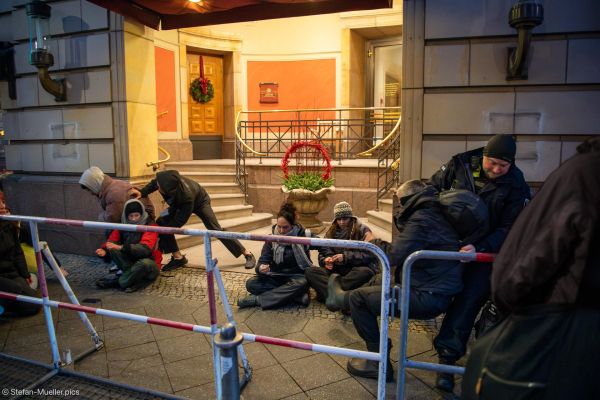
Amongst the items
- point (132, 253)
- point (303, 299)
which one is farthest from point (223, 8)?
point (303, 299)

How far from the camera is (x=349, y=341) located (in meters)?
4.09

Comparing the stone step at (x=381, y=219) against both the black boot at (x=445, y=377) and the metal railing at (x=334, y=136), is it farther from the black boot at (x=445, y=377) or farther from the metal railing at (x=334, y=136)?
the black boot at (x=445, y=377)

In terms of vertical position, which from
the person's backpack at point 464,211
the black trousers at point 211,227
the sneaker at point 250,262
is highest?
the person's backpack at point 464,211

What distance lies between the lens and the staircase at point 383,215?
7.77 meters

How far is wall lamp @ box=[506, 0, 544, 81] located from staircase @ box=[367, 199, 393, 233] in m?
3.47

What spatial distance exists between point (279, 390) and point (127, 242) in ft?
11.0

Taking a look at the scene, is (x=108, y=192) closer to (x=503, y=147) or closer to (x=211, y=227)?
(x=211, y=227)

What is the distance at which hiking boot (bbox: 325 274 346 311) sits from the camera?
4.19 metres

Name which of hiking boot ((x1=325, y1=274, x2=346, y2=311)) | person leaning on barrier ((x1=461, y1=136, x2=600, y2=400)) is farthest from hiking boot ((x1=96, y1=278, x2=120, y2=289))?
person leaning on barrier ((x1=461, y1=136, x2=600, y2=400))

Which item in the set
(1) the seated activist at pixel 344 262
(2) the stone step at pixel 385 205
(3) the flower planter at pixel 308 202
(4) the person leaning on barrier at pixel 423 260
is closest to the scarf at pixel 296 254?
(1) the seated activist at pixel 344 262

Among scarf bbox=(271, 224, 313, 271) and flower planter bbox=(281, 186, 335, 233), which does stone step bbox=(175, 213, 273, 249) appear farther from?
scarf bbox=(271, 224, 313, 271)

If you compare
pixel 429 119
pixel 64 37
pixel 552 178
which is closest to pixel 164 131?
pixel 64 37

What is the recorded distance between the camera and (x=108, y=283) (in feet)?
18.4

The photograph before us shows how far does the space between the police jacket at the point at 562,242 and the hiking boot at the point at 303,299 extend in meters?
3.34
